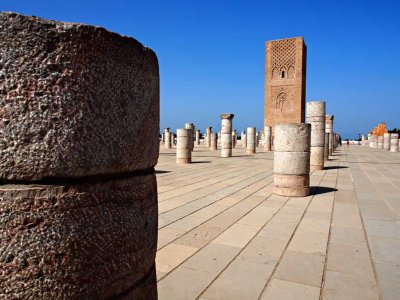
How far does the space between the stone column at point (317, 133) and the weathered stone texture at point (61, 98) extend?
1163cm

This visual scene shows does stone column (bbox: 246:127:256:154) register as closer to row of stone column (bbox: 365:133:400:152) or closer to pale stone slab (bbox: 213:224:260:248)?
row of stone column (bbox: 365:133:400:152)

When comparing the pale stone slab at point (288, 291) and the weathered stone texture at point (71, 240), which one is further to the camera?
the pale stone slab at point (288, 291)

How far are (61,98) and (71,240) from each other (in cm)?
52

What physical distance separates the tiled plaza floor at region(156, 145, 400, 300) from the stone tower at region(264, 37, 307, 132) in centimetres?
3110

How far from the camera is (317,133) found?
478 inches

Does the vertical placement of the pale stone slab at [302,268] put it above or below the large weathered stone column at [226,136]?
below

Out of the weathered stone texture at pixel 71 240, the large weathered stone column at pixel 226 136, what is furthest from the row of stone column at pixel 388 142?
the weathered stone texture at pixel 71 240

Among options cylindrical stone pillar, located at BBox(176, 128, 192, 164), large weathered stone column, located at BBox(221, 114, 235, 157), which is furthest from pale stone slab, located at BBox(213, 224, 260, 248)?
large weathered stone column, located at BBox(221, 114, 235, 157)

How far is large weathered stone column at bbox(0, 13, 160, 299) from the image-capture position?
1117 millimetres

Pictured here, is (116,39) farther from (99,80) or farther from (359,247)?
(359,247)

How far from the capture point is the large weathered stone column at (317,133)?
12016 millimetres

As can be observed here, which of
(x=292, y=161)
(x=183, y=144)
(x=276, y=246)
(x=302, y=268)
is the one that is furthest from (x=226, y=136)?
(x=302, y=268)

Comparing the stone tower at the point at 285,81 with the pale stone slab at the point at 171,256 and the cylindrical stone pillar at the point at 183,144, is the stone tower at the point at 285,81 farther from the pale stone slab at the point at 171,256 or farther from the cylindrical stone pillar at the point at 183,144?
the pale stone slab at the point at 171,256

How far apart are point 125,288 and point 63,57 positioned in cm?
97
